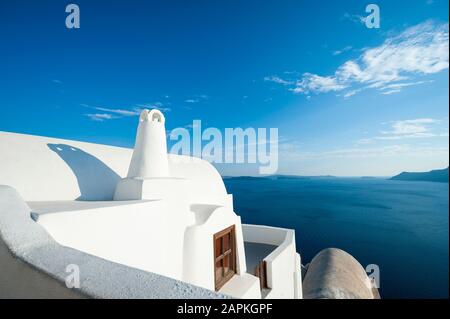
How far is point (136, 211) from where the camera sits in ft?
17.3

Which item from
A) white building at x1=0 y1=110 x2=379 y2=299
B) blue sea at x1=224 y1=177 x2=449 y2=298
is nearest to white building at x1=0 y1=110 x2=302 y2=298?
white building at x1=0 y1=110 x2=379 y2=299

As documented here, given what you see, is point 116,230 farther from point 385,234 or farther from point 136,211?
point 385,234

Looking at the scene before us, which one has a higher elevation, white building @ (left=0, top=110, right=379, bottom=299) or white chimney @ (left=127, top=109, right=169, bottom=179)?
white chimney @ (left=127, top=109, right=169, bottom=179)

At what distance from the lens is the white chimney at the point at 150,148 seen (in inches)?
303

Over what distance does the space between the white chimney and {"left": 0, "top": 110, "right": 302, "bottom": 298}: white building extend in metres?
0.03

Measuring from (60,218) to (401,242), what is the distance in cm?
4683

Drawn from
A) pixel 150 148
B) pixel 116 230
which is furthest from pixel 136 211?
pixel 150 148

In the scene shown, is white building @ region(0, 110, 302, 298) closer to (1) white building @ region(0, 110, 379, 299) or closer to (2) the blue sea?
(1) white building @ region(0, 110, 379, 299)

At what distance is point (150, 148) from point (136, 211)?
3062 mm

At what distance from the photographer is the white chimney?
7689 mm

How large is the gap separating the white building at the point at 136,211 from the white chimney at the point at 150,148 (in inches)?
1.3

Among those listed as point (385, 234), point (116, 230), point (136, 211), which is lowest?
point (385, 234)

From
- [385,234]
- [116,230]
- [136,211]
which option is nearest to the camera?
[116,230]

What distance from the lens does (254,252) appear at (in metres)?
12.8
